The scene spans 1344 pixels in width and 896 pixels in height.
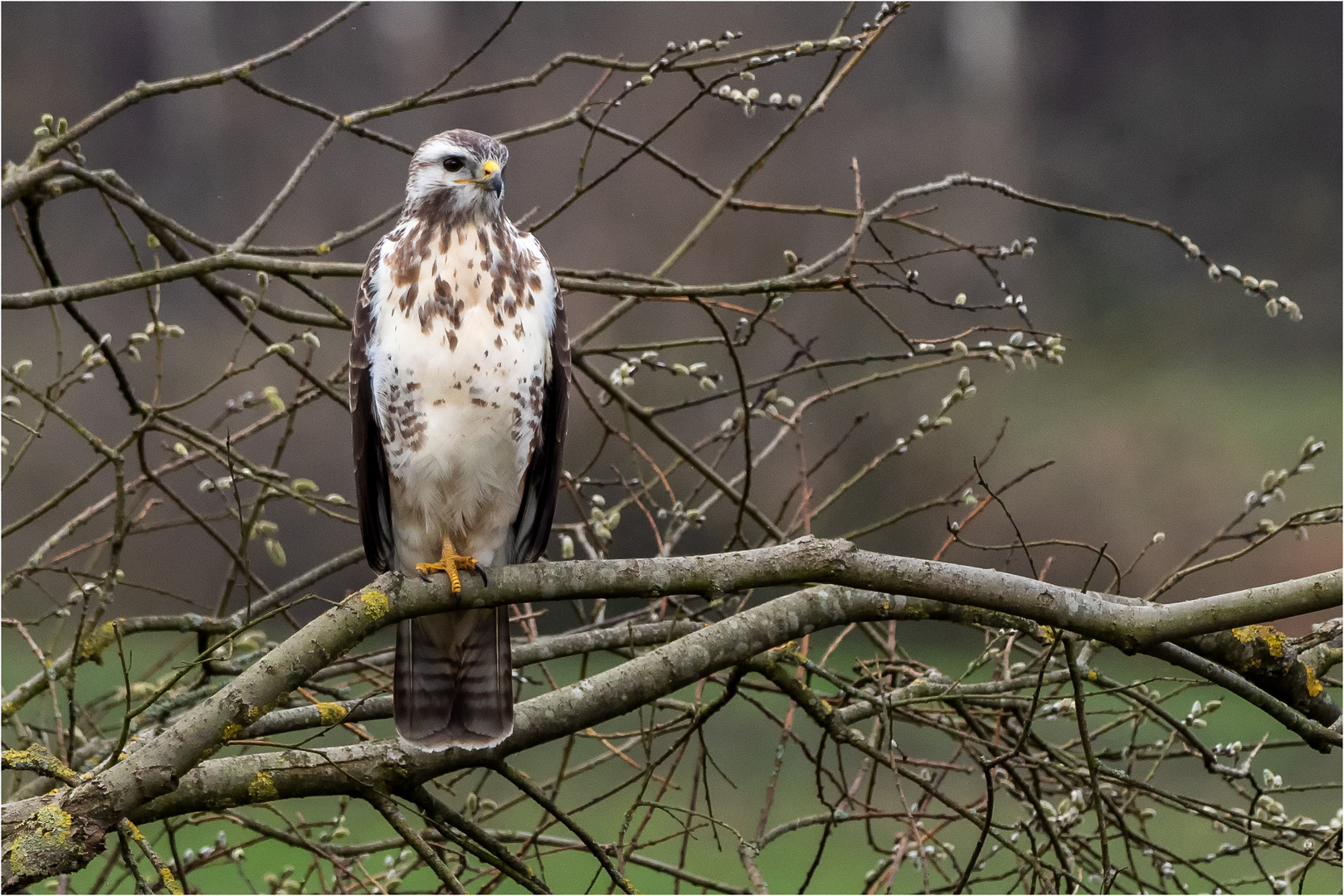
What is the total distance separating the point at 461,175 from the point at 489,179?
0.06 metres

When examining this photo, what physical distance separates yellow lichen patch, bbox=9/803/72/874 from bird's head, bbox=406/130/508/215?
117 centimetres

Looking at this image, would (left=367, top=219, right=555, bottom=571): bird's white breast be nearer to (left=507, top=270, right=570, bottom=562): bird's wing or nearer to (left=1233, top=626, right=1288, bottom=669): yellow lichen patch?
(left=507, top=270, right=570, bottom=562): bird's wing

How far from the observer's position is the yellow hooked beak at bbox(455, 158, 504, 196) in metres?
2.14

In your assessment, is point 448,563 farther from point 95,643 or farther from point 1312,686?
point 1312,686

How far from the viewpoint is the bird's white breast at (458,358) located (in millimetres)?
2068

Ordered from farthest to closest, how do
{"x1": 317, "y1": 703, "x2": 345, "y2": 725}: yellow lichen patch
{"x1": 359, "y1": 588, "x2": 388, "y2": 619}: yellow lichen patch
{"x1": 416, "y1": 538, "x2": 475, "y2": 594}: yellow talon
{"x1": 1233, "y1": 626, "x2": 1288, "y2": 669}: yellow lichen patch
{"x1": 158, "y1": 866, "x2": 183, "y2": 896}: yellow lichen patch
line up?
{"x1": 416, "y1": 538, "x2": 475, "y2": 594}: yellow talon → {"x1": 317, "y1": 703, "x2": 345, "y2": 725}: yellow lichen patch → {"x1": 1233, "y1": 626, "x2": 1288, "y2": 669}: yellow lichen patch → {"x1": 359, "y1": 588, "x2": 388, "y2": 619}: yellow lichen patch → {"x1": 158, "y1": 866, "x2": 183, "y2": 896}: yellow lichen patch

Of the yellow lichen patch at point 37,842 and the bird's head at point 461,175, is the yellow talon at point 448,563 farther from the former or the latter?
the yellow lichen patch at point 37,842

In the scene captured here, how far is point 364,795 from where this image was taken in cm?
173

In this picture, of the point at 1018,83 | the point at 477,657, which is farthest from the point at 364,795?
the point at 1018,83

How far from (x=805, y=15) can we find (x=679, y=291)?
281 inches

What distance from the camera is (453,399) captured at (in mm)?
2080

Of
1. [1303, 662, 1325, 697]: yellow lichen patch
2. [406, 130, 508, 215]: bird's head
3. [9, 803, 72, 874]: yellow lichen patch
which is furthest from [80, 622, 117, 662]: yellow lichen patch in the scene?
[1303, 662, 1325, 697]: yellow lichen patch

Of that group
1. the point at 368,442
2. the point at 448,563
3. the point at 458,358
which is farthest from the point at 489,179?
the point at 448,563

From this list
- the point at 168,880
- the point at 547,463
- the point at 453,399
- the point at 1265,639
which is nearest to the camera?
the point at 168,880
